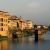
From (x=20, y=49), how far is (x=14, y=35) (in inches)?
1358

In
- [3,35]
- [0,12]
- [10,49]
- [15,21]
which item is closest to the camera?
[10,49]

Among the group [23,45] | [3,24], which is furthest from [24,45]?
[3,24]

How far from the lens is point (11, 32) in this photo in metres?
75.9

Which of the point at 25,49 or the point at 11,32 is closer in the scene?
the point at 25,49

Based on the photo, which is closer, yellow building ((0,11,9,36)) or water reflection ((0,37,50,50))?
water reflection ((0,37,50,50))

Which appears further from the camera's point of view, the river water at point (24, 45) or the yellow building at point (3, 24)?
the yellow building at point (3, 24)

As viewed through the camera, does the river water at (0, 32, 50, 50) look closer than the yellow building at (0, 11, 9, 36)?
Yes

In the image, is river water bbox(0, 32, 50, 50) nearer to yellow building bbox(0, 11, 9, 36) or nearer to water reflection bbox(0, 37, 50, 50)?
water reflection bbox(0, 37, 50, 50)

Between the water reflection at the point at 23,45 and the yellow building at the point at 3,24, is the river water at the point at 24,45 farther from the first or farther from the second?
the yellow building at the point at 3,24

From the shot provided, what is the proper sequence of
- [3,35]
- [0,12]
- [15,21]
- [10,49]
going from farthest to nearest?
[15,21], [0,12], [3,35], [10,49]

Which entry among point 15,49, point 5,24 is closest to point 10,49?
point 15,49

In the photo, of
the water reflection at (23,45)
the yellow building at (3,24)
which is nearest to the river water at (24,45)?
the water reflection at (23,45)

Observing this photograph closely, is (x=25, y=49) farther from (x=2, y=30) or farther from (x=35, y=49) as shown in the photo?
(x=2, y=30)

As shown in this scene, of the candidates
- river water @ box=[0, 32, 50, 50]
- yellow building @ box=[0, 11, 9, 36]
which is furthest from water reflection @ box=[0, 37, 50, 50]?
yellow building @ box=[0, 11, 9, 36]
